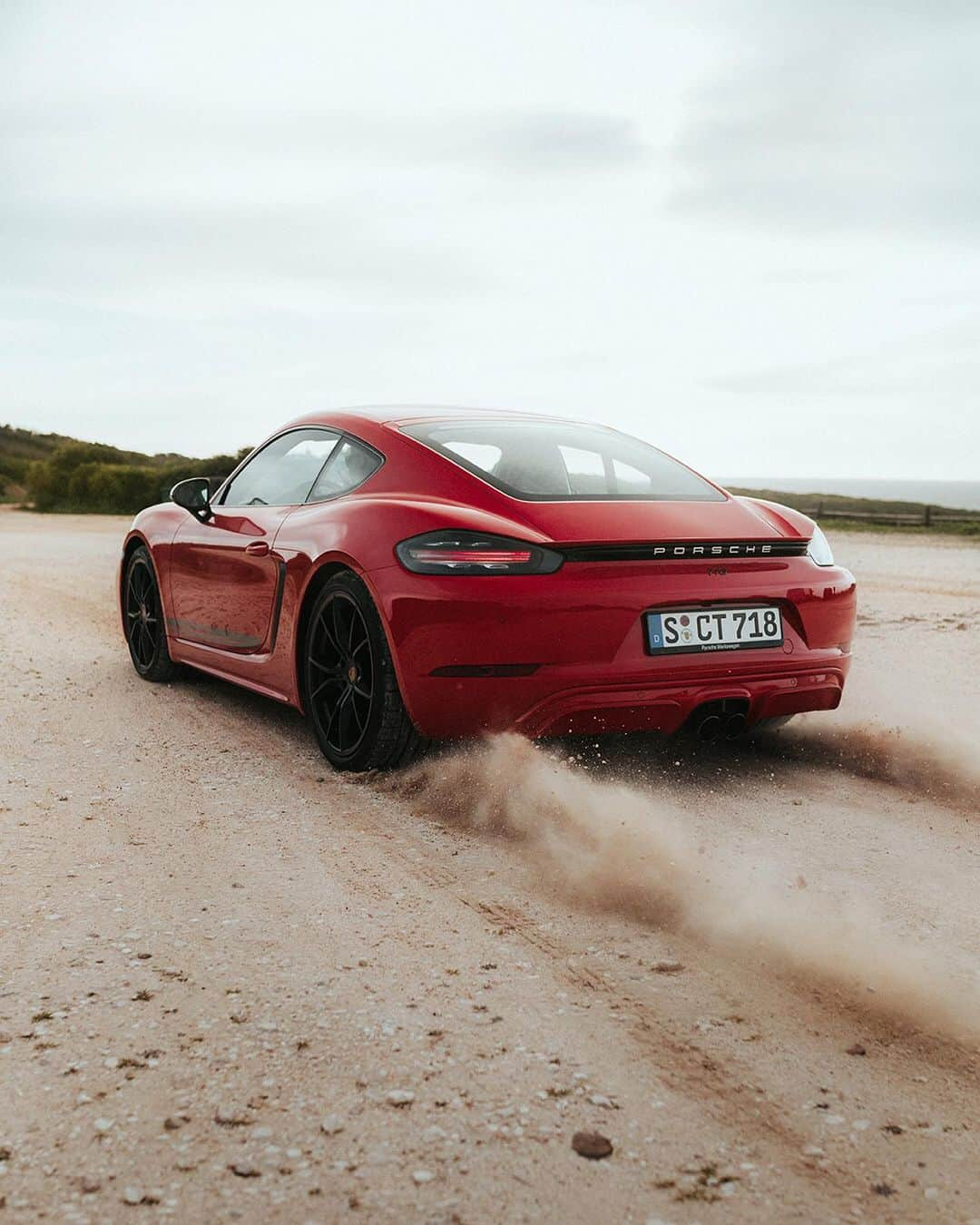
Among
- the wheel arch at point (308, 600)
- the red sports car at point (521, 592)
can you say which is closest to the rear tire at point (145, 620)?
the red sports car at point (521, 592)

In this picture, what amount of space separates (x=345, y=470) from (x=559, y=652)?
1.45 m

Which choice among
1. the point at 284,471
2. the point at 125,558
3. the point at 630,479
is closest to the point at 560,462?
the point at 630,479

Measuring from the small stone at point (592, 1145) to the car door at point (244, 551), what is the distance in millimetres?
3385

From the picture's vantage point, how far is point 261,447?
6.18m

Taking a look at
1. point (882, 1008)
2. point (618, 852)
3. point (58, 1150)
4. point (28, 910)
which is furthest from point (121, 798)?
point (882, 1008)

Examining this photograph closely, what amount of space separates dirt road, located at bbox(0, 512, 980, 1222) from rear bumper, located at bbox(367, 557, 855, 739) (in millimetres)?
235

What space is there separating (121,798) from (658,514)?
7.11 feet

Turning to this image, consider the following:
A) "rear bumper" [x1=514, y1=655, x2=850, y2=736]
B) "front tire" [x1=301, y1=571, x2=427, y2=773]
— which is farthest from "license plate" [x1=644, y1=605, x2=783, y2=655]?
"front tire" [x1=301, y1=571, x2=427, y2=773]

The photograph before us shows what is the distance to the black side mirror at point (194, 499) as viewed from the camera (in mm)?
6172

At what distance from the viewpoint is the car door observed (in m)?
5.43

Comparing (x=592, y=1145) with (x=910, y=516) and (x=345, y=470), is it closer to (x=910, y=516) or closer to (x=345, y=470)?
(x=345, y=470)

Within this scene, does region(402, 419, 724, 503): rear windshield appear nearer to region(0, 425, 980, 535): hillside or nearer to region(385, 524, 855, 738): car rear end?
region(385, 524, 855, 738): car rear end

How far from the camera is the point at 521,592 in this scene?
4.13m

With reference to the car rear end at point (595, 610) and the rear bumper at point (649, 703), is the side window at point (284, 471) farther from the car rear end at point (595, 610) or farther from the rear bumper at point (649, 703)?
the rear bumper at point (649, 703)
